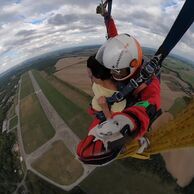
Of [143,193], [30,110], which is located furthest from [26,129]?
[143,193]

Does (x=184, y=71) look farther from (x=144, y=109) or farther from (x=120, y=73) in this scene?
(x=144, y=109)

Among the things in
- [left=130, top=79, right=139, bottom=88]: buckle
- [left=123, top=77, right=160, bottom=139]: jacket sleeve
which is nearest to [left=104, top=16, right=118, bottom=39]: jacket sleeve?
[left=123, top=77, right=160, bottom=139]: jacket sleeve

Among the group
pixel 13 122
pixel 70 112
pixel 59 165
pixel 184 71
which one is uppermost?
pixel 70 112

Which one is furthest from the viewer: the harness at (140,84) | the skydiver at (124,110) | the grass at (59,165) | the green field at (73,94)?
the green field at (73,94)

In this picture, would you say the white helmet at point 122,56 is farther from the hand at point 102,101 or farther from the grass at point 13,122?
the grass at point 13,122

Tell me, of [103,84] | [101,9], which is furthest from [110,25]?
[103,84]

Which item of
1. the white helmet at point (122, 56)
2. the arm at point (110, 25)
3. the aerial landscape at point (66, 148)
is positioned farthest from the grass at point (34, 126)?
the white helmet at point (122, 56)

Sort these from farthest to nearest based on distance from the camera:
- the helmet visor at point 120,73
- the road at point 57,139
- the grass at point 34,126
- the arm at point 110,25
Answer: the grass at point 34,126 < the road at point 57,139 < the arm at point 110,25 < the helmet visor at point 120,73

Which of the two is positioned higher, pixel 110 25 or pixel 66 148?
pixel 110 25
